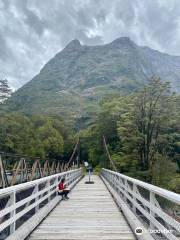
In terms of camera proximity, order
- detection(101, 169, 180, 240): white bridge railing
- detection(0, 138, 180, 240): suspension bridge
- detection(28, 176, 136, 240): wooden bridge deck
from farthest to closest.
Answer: detection(28, 176, 136, 240): wooden bridge deck, detection(0, 138, 180, 240): suspension bridge, detection(101, 169, 180, 240): white bridge railing

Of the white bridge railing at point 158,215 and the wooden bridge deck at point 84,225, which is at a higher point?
the white bridge railing at point 158,215

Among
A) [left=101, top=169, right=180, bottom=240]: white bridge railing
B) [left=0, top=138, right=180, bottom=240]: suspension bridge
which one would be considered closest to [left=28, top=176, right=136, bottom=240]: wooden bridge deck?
[left=0, top=138, right=180, bottom=240]: suspension bridge

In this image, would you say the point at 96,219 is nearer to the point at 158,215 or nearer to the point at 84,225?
the point at 84,225

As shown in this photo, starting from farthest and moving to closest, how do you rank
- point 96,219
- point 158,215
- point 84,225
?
1. point 96,219
2. point 84,225
3. point 158,215

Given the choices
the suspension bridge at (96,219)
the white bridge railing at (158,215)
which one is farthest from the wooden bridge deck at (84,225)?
the white bridge railing at (158,215)

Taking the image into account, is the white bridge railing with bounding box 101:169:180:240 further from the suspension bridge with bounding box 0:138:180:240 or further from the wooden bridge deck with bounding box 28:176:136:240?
the wooden bridge deck with bounding box 28:176:136:240

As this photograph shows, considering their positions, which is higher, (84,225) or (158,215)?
(158,215)

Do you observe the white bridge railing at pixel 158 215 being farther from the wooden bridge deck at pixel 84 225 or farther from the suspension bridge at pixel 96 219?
the wooden bridge deck at pixel 84 225

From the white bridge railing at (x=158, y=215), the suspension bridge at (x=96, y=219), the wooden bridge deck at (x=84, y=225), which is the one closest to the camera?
the white bridge railing at (x=158, y=215)

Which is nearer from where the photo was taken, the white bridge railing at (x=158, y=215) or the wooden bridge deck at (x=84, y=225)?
the white bridge railing at (x=158, y=215)

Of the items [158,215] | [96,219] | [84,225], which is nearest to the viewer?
[158,215]

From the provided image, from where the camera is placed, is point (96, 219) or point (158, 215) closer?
point (158, 215)

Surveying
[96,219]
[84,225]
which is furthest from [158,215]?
[96,219]

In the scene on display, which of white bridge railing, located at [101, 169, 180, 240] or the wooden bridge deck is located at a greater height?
white bridge railing, located at [101, 169, 180, 240]
